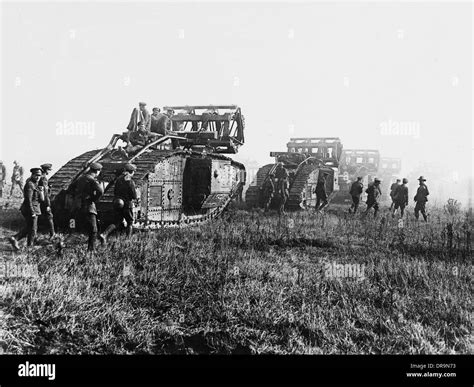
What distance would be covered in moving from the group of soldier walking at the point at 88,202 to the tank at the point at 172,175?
612mm

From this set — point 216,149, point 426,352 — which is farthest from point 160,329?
point 216,149

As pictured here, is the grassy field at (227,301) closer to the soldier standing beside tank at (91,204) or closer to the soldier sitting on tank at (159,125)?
the soldier standing beside tank at (91,204)

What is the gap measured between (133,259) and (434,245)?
6.01 meters

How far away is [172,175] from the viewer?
989 centimetres

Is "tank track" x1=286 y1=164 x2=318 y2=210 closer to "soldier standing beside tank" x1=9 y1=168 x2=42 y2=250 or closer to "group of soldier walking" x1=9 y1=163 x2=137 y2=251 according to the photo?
"group of soldier walking" x1=9 y1=163 x2=137 y2=251

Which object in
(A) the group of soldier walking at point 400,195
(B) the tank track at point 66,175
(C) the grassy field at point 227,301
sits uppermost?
(B) the tank track at point 66,175

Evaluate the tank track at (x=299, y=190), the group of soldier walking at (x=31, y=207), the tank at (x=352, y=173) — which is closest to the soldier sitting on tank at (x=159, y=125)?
the group of soldier walking at (x=31, y=207)

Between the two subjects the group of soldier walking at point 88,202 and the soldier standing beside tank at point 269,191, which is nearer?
the group of soldier walking at point 88,202

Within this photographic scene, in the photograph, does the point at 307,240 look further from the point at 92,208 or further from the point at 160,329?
the point at 160,329

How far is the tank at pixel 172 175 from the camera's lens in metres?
8.48

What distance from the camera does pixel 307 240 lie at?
8.98 meters

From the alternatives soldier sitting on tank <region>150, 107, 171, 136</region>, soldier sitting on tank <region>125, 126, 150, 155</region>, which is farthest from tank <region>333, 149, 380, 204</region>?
soldier sitting on tank <region>125, 126, 150, 155</region>

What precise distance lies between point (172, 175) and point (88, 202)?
332 cm

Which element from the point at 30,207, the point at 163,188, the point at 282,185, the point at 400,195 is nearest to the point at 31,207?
the point at 30,207
